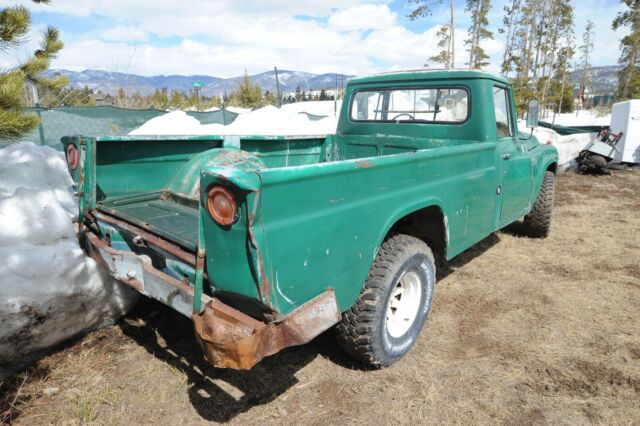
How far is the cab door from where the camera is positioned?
366cm

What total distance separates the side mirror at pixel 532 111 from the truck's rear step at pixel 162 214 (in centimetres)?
370

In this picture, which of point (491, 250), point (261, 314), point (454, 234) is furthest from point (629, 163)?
point (261, 314)

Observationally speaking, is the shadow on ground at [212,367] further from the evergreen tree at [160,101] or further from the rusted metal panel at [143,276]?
the evergreen tree at [160,101]

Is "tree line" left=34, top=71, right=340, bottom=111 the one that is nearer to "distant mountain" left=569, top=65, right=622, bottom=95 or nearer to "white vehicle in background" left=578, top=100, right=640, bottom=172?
"white vehicle in background" left=578, top=100, right=640, bottom=172

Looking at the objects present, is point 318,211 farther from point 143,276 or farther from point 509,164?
point 509,164

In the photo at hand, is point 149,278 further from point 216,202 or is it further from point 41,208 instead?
point 41,208

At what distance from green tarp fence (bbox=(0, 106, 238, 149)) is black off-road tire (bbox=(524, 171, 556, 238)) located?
6.97 m

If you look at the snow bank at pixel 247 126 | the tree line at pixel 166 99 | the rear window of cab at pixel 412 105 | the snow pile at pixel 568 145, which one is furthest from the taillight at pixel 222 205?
the tree line at pixel 166 99

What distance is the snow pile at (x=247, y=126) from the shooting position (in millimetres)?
8461

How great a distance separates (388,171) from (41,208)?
218 cm

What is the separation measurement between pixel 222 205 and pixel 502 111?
10.7 ft

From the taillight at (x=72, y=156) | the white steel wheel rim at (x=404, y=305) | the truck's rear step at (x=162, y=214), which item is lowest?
the white steel wheel rim at (x=404, y=305)

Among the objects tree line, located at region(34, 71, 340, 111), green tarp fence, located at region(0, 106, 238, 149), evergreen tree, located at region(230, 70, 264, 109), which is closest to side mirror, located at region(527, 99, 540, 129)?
green tarp fence, located at region(0, 106, 238, 149)

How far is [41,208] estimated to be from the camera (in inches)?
103
